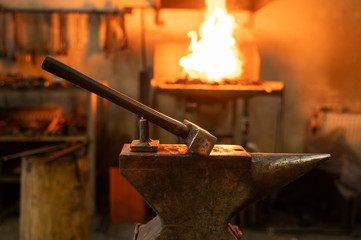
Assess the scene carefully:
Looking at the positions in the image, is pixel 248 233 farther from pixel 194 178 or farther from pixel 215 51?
pixel 194 178

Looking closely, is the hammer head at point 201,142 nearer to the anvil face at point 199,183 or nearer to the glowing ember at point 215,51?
the anvil face at point 199,183

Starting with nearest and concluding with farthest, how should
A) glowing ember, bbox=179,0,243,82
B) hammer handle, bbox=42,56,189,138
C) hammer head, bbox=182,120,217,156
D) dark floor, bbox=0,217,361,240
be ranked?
hammer handle, bbox=42,56,189,138
hammer head, bbox=182,120,217,156
dark floor, bbox=0,217,361,240
glowing ember, bbox=179,0,243,82

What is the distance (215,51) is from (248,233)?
7.35 ft

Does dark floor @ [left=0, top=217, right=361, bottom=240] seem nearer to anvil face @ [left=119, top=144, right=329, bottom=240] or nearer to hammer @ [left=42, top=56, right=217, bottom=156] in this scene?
anvil face @ [left=119, top=144, right=329, bottom=240]

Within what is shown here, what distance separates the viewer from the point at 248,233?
353cm

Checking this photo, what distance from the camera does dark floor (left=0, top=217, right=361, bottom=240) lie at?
3410 millimetres

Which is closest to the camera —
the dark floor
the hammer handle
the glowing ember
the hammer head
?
the hammer handle

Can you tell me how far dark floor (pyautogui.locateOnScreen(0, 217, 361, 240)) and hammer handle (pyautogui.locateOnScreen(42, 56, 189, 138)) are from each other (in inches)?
99.6

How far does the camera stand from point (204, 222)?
1.27m

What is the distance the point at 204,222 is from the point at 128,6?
12.8 feet

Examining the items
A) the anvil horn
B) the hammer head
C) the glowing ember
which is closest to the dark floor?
the glowing ember

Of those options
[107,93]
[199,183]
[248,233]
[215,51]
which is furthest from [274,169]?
[215,51]

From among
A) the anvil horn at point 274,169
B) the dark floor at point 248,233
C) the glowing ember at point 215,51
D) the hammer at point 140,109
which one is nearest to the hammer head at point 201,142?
the hammer at point 140,109

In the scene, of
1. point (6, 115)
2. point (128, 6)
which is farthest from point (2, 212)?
point (128, 6)
